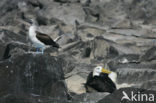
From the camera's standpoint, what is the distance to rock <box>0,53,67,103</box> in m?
14.8

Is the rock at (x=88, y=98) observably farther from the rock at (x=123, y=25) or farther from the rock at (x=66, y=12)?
the rock at (x=66, y=12)

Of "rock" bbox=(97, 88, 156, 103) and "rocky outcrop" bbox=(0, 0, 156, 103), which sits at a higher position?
"rock" bbox=(97, 88, 156, 103)

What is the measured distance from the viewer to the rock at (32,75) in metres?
14.8

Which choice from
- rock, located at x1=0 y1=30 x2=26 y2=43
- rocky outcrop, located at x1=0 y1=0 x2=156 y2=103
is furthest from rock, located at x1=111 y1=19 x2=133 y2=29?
rock, located at x1=0 y1=30 x2=26 y2=43

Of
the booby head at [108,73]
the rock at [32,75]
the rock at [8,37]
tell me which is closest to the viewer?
the rock at [32,75]

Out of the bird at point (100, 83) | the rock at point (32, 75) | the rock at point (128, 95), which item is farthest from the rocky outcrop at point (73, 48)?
the bird at point (100, 83)

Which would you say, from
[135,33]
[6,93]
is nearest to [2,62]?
[6,93]

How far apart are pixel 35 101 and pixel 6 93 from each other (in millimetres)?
1207

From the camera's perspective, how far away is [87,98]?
14562 millimetres

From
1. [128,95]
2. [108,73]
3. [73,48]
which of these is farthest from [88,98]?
[73,48]

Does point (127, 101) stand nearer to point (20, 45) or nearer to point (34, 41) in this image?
point (34, 41)

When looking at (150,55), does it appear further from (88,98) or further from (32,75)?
(32,75)

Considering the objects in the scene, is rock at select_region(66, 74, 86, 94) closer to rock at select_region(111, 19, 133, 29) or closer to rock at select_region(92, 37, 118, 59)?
rock at select_region(92, 37, 118, 59)

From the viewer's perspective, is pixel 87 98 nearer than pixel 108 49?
Yes
